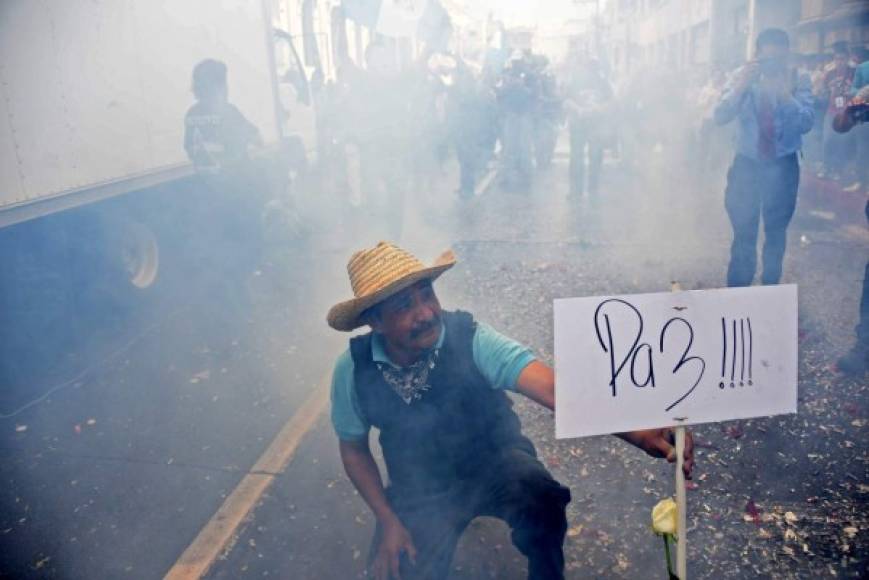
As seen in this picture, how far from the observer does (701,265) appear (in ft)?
22.7

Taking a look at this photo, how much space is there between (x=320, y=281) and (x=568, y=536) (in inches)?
178

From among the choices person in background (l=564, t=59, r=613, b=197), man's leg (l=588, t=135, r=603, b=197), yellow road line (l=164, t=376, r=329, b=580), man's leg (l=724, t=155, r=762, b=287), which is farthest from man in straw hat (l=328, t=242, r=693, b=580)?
man's leg (l=588, t=135, r=603, b=197)

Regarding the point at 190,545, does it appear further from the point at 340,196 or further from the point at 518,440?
the point at 340,196

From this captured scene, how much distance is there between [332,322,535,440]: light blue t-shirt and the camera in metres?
2.33

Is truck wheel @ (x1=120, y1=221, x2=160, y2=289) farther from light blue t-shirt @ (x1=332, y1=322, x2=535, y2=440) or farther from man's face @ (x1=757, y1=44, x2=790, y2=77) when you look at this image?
man's face @ (x1=757, y1=44, x2=790, y2=77)

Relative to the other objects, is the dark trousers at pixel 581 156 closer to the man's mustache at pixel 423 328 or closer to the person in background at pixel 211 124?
the person in background at pixel 211 124

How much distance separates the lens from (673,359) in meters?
1.78

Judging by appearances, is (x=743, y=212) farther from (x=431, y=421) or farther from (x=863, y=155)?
(x=863, y=155)

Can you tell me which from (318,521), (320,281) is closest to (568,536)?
(318,521)

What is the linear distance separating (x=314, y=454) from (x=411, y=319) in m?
1.84

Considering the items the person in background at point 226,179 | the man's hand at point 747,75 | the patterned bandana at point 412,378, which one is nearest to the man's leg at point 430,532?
the patterned bandana at point 412,378

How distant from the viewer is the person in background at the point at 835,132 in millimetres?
9711

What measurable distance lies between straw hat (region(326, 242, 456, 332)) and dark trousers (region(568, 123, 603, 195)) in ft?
28.1

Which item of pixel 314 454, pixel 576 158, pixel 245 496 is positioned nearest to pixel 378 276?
pixel 245 496
